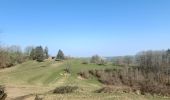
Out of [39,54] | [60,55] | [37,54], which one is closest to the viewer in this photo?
[39,54]

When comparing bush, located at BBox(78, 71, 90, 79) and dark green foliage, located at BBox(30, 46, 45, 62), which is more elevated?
dark green foliage, located at BBox(30, 46, 45, 62)

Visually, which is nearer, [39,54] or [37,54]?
[39,54]

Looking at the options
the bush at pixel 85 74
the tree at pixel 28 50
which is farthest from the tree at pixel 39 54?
the bush at pixel 85 74

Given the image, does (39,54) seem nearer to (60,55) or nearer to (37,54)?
(37,54)

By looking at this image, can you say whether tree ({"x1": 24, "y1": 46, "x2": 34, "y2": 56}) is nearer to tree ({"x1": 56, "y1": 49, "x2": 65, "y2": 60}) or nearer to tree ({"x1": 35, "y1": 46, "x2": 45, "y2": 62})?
tree ({"x1": 35, "y1": 46, "x2": 45, "y2": 62})

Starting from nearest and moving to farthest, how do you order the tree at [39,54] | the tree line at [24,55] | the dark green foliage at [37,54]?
the tree line at [24,55], the tree at [39,54], the dark green foliage at [37,54]

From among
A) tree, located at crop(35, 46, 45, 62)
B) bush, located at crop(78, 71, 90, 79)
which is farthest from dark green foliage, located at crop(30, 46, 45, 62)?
bush, located at crop(78, 71, 90, 79)

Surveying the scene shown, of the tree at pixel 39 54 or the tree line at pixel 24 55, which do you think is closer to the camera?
the tree line at pixel 24 55

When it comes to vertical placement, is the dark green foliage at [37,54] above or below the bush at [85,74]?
above

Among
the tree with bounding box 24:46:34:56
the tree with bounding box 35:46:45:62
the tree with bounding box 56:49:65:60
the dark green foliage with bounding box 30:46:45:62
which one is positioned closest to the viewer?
the tree with bounding box 35:46:45:62

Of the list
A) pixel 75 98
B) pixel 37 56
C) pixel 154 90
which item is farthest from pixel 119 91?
pixel 37 56

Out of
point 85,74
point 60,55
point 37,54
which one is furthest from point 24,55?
point 85,74

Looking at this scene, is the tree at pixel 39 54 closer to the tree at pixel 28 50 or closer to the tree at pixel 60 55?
the tree at pixel 60 55

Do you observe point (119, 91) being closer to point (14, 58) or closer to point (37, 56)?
point (14, 58)
